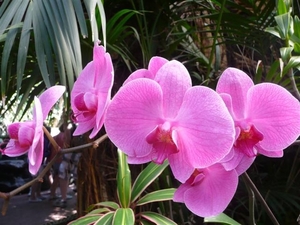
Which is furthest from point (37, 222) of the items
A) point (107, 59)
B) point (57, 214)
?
point (107, 59)

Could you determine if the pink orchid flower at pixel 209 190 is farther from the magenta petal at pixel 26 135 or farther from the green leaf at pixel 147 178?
the green leaf at pixel 147 178

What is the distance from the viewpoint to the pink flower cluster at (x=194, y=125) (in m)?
0.29

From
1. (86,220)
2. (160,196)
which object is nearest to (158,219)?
(160,196)

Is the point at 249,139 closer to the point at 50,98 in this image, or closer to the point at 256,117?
the point at 256,117

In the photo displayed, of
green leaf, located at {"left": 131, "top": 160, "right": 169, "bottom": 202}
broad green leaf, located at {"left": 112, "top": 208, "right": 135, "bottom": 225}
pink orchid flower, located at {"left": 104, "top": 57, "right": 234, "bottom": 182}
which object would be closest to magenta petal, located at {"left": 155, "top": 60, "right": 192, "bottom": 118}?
pink orchid flower, located at {"left": 104, "top": 57, "right": 234, "bottom": 182}

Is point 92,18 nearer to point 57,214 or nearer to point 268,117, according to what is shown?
point 268,117

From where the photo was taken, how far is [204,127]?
293 mm

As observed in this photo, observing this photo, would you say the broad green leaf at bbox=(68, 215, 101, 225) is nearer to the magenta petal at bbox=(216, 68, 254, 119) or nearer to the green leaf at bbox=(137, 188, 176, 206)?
the green leaf at bbox=(137, 188, 176, 206)

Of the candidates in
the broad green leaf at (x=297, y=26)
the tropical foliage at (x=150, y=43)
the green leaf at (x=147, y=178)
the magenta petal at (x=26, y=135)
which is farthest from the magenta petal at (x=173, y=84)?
the green leaf at (x=147, y=178)

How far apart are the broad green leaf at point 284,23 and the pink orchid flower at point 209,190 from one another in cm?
36

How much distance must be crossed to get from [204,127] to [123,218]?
627 millimetres

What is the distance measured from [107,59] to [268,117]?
0.14 metres

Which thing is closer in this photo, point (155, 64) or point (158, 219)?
point (155, 64)

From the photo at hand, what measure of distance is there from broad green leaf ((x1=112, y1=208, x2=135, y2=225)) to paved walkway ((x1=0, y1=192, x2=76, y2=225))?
2.51 m
